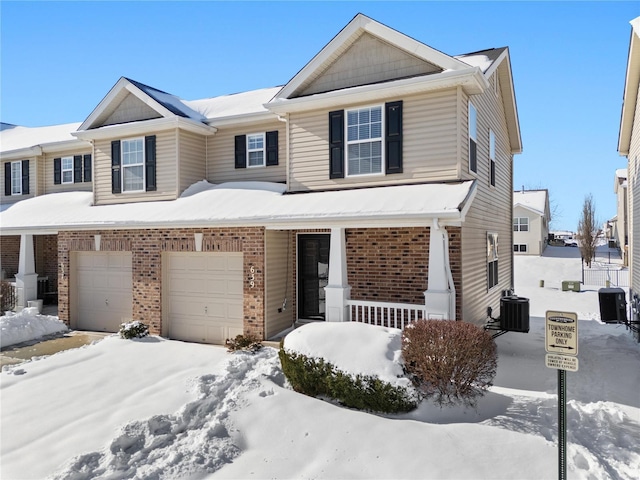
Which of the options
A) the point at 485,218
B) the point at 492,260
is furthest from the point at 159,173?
the point at 492,260

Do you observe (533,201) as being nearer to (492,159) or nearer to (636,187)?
(636,187)

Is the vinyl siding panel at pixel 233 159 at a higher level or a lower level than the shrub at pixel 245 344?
higher

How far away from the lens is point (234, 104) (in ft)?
49.4

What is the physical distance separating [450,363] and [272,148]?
9.09 m

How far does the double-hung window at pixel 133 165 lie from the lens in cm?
1398

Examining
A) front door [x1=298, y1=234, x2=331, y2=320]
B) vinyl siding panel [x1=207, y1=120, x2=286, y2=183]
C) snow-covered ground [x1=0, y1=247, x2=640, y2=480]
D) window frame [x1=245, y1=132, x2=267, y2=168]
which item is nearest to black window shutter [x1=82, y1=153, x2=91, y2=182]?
vinyl siding panel [x1=207, y1=120, x2=286, y2=183]

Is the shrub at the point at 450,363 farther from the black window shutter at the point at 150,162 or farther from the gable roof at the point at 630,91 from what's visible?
the black window shutter at the point at 150,162

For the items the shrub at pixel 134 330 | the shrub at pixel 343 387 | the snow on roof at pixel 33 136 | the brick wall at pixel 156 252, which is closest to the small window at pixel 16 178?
the snow on roof at pixel 33 136

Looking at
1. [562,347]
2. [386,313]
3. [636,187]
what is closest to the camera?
[562,347]

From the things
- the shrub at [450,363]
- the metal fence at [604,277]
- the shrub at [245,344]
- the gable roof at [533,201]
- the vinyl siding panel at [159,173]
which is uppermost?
the gable roof at [533,201]

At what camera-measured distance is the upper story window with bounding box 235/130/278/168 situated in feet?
44.2

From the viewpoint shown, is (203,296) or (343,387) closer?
(343,387)

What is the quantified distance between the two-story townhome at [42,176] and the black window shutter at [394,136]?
11.5 m

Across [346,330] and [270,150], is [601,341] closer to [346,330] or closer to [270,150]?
[346,330]
